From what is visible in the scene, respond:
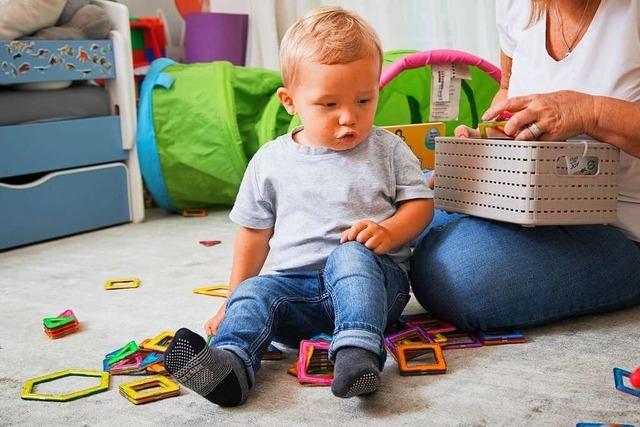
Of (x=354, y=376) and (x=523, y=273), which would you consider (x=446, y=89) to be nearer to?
(x=523, y=273)

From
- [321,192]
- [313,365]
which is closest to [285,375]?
[313,365]

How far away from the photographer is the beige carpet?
0.92m

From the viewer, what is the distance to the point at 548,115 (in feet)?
3.70

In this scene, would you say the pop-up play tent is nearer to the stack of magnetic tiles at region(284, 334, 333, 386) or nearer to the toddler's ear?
the toddler's ear

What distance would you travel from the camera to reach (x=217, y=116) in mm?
2172

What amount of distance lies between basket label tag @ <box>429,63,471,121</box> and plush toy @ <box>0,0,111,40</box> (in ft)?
3.15

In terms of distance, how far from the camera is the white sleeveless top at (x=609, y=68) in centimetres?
120

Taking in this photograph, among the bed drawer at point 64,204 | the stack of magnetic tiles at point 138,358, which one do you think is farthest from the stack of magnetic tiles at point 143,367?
the bed drawer at point 64,204

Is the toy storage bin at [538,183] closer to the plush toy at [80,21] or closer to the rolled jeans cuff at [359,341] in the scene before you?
the rolled jeans cuff at [359,341]

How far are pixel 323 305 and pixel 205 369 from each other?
26cm

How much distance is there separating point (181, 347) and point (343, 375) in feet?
0.64

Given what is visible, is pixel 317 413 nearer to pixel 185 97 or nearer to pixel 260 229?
pixel 260 229

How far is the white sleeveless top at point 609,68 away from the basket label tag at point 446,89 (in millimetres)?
681

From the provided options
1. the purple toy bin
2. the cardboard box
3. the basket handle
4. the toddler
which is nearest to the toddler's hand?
the toddler
